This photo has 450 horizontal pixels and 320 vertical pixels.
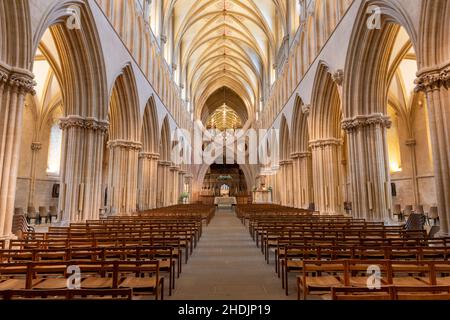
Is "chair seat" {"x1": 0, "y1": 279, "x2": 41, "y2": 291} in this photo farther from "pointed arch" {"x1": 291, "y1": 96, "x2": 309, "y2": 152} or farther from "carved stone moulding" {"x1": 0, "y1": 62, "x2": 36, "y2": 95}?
"pointed arch" {"x1": 291, "y1": 96, "x2": 309, "y2": 152}

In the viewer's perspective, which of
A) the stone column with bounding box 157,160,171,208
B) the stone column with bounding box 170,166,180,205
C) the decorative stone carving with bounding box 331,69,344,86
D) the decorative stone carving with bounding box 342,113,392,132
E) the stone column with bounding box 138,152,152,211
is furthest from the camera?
the stone column with bounding box 170,166,180,205

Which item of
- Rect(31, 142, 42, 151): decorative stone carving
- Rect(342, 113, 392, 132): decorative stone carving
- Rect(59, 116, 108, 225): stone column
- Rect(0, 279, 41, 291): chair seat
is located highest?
Rect(31, 142, 42, 151): decorative stone carving

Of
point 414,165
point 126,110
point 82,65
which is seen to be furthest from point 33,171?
point 414,165

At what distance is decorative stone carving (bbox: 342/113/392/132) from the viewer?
478 inches

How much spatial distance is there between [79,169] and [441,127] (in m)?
11.8

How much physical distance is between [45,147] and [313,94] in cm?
1829

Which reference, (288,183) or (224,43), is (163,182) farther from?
(224,43)

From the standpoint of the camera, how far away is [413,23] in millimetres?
8484

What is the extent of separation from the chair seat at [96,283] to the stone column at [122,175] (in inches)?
499

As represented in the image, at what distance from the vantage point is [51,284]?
3.68 m

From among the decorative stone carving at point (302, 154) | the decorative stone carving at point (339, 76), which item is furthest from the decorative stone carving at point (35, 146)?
the decorative stone carving at point (339, 76)

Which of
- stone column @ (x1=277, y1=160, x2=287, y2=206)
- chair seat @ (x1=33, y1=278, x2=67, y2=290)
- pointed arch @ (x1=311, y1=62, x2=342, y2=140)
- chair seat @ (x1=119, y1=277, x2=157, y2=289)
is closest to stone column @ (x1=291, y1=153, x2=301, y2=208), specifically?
stone column @ (x1=277, y1=160, x2=287, y2=206)

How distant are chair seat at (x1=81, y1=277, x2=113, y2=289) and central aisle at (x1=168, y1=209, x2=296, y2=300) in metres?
0.90
